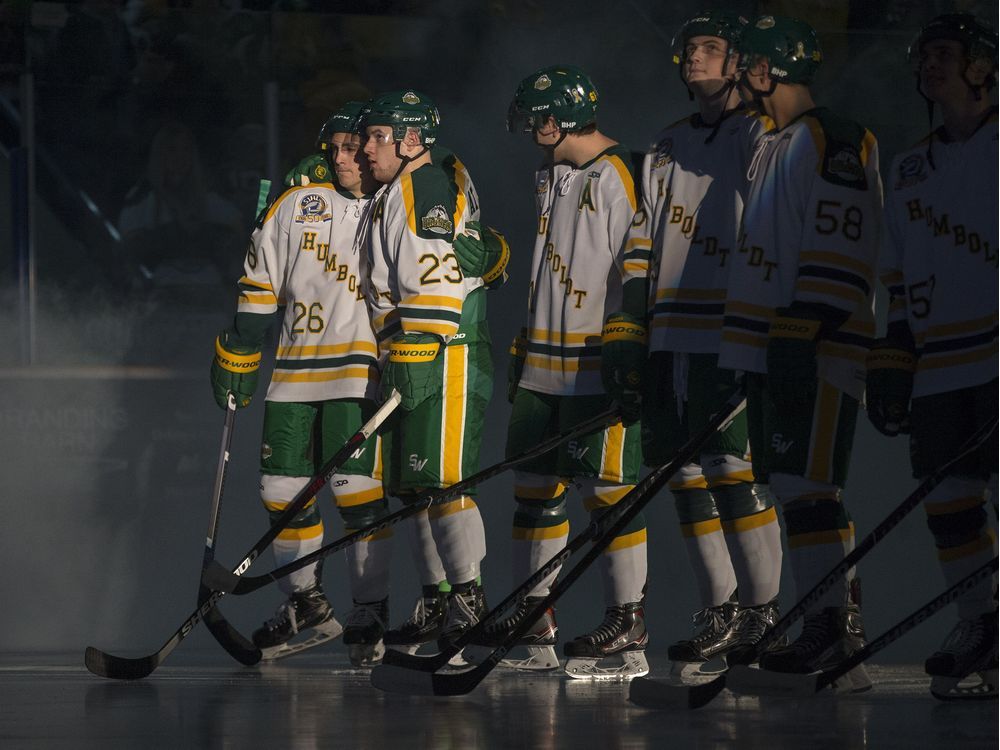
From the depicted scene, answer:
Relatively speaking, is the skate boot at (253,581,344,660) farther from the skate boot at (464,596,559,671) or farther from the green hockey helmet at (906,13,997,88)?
the green hockey helmet at (906,13,997,88)

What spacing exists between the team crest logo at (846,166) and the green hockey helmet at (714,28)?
46 centimetres

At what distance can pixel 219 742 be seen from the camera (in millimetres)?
2869

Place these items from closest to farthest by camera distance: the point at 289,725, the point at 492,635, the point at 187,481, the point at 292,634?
the point at 289,725 < the point at 492,635 < the point at 292,634 < the point at 187,481

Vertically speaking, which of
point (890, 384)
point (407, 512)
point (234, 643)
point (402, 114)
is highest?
point (402, 114)

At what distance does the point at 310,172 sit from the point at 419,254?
59cm

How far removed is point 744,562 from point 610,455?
43 cm

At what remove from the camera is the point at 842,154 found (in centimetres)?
343

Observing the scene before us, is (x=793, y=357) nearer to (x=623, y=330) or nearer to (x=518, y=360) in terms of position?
(x=623, y=330)

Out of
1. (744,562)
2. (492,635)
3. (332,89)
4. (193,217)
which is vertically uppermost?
(332,89)

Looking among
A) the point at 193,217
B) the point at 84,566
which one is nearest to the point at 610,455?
the point at 84,566

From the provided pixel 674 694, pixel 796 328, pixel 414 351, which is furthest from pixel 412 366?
pixel 674 694

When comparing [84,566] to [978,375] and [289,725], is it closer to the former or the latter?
[289,725]

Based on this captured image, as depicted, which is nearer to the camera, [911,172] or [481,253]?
[911,172]

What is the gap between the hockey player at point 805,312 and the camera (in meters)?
3.35
